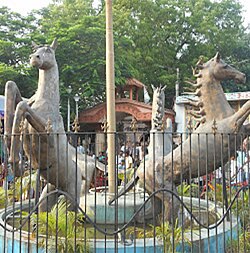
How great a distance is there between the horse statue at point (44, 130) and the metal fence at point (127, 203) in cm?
2

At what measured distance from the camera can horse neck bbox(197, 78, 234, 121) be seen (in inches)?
225

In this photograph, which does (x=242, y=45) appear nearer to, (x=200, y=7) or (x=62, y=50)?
(x=200, y=7)

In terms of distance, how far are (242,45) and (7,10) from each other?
17.3 metres

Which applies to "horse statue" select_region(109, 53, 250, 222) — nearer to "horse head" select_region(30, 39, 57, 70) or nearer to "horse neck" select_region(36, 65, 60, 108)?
"horse neck" select_region(36, 65, 60, 108)

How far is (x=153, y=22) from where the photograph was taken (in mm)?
26719

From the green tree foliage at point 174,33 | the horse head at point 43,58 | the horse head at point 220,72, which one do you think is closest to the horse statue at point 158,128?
the horse head at point 220,72

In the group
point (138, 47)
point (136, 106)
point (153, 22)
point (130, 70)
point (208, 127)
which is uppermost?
point (153, 22)

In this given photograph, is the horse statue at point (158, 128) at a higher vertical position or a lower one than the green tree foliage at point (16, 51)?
lower

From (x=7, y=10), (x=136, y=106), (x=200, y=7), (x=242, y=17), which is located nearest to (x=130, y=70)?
(x=136, y=106)

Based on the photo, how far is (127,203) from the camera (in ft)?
19.6

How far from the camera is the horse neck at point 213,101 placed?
18.8ft

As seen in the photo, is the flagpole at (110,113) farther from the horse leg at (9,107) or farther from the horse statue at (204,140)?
the horse leg at (9,107)

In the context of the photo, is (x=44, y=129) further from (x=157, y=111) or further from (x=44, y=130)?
(x=157, y=111)

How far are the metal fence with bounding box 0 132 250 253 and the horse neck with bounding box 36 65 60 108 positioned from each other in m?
0.69
